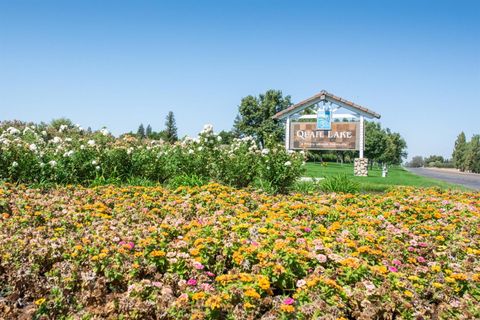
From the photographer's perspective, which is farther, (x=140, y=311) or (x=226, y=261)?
(x=226, y=261)

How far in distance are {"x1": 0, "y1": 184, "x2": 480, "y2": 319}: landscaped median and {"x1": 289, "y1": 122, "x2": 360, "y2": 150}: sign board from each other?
1331cm

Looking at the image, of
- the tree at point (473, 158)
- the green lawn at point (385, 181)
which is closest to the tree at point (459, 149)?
the tree at point (473, 158)

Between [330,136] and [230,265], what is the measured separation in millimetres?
15729

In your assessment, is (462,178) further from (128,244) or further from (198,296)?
(198,296)

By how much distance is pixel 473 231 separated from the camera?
5395 mm

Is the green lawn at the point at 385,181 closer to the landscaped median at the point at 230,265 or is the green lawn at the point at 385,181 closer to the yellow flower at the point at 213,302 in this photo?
the landscaped median at the point at 230,265

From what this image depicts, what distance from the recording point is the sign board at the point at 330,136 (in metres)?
18.8

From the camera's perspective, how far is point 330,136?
18906 millimetres

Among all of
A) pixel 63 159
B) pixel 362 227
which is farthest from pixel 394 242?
pixel 63 159

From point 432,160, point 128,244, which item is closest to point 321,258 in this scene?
point 128,244

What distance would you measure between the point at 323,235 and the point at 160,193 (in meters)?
3.36

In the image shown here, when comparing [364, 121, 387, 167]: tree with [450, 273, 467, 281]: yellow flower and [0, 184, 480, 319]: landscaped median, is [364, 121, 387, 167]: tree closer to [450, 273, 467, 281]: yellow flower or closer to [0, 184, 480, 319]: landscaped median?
[0, 184, 480, 319]: landscaped median

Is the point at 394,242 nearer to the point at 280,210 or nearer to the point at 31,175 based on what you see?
the point at 280,210

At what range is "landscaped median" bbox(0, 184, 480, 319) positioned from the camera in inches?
116
